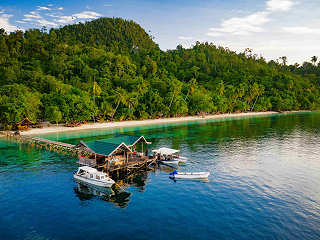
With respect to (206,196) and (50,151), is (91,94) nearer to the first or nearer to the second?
(50,151)

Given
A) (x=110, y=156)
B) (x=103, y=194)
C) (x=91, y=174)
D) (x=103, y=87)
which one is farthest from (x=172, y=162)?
Answer: (x=103, y=87)

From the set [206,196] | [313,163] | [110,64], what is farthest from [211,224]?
[110,64]

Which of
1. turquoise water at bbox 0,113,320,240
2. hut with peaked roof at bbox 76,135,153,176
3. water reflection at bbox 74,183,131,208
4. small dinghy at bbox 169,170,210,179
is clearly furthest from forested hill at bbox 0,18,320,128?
small dinghy at bbox 169,170,210,179

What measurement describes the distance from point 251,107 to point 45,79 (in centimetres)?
12177

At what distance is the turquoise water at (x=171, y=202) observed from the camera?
78.9ft

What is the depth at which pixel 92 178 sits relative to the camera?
35281 millimetres

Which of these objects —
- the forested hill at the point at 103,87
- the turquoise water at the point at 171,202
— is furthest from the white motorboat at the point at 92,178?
the forested hill at the point at 103,87

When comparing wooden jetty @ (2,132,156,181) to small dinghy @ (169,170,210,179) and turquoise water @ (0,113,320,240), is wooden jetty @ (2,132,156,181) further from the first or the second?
small dinghy @ (169,170,210,179)

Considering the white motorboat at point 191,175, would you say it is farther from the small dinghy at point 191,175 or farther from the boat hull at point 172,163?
the boat hull at point 172,163

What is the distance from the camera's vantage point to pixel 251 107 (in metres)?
164

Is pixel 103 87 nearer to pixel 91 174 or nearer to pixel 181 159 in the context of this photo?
pixel 181 159

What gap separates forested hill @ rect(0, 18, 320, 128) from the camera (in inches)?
3246

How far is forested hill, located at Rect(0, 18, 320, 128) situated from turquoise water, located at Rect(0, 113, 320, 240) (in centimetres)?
3331

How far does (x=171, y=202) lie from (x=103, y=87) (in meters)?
93.8
